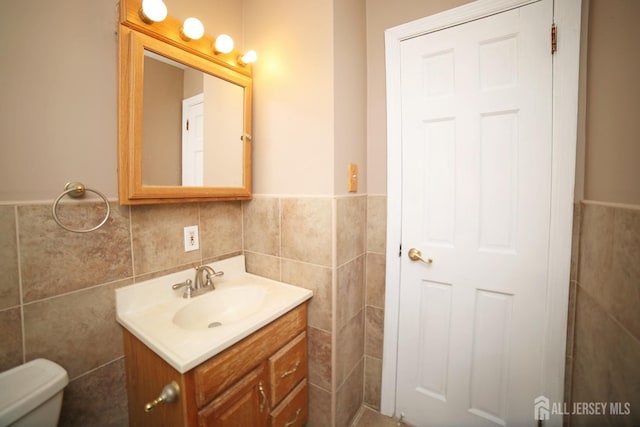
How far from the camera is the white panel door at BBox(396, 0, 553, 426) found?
1.05 metres

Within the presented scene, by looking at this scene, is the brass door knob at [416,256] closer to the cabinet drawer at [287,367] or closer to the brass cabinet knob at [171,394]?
the cabinet drawer at [287,367]

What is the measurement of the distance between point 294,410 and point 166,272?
880 mm

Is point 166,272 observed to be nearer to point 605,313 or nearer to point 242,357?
point 242,357

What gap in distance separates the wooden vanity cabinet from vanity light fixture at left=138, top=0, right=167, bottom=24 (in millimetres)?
1193

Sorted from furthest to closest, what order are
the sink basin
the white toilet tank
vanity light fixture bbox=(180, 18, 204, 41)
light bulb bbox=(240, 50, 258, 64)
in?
light bulb bbox=(240, 50, 258, 64)
the sink basin
vanity light fixture bbox=(180, 18, 204, 41)
the white toilet tank

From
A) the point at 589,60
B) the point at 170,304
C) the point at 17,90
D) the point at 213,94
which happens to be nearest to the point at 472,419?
the point at 170,304

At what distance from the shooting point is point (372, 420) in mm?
1405

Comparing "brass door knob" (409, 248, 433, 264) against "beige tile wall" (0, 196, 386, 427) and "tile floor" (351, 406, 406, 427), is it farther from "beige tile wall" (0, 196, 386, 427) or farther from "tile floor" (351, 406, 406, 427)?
"tile floor" (351, 406, 406, 427)

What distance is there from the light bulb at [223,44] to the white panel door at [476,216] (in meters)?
0.87

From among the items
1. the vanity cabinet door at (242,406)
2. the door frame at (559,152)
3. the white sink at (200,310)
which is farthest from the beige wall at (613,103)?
the vanity cabinet door at (242,406)

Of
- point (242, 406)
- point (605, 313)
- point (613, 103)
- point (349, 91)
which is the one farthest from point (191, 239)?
point (613, 103)

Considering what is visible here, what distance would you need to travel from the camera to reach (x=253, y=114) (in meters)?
1.37

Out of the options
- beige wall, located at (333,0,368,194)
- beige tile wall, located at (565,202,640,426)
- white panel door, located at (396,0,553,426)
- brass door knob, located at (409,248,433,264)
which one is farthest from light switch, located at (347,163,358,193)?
beige tile wall, located at (565,202,640,426)

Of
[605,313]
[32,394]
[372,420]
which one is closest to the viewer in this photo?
[32,394]
